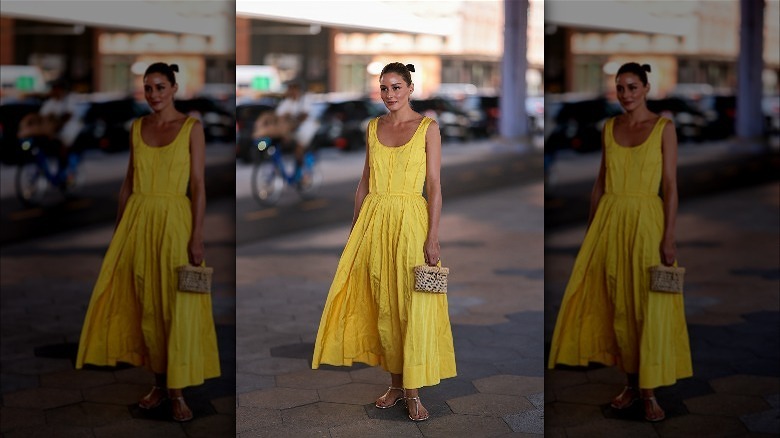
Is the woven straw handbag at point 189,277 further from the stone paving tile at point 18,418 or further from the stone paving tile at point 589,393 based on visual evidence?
the stone paving tile at point 589,393

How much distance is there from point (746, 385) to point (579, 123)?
1153 cm

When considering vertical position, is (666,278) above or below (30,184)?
below

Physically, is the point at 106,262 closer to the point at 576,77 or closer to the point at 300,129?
the point at 300,129

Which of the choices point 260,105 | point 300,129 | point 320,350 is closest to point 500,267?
point 320,350

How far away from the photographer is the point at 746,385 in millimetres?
4824

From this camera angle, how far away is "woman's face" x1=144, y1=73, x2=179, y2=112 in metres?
4.03

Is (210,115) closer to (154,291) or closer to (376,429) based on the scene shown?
(154,291)

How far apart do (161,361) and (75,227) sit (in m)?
6.54

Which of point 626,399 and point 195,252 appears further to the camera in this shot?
point 626,399

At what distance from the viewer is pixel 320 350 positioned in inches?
174

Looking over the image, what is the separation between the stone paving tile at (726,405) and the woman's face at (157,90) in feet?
8.05

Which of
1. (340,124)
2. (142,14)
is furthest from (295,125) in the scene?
(142,14)

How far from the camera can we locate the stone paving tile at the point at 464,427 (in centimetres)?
420

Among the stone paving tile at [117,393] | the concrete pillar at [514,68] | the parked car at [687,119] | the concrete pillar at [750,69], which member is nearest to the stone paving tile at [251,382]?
the stone paving tile at [117,393]
